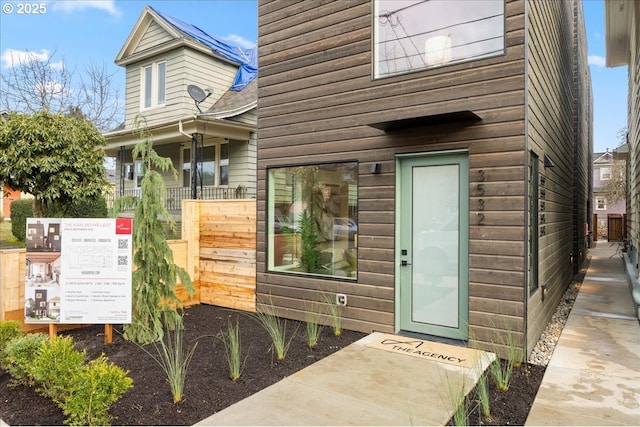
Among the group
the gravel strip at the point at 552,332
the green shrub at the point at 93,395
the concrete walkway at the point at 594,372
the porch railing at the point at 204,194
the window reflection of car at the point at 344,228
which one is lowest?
the gravel strip at the point at 552,332

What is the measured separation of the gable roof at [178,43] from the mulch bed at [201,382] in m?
9.00

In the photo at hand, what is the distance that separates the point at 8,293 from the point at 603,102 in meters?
27.8

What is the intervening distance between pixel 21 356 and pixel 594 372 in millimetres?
4850

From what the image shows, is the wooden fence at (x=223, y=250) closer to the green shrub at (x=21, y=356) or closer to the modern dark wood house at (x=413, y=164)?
the modern dark wood house at (x=413, y=164)

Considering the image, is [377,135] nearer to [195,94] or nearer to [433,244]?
[433,244]

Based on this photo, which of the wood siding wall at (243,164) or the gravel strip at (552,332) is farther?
the wood siding wall at (243,164)

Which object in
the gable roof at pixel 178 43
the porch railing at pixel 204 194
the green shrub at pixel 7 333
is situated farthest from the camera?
the gable roof at pixel 178 43

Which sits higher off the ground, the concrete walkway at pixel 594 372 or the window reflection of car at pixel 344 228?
the window reflection of car at pixel 344 228

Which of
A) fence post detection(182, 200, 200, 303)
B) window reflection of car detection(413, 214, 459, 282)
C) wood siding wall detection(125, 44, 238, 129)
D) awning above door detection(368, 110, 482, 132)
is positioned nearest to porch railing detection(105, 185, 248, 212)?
wood siding wall detection(125, 44, 238, 129)

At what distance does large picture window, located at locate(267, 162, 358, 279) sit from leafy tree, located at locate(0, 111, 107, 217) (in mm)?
3582

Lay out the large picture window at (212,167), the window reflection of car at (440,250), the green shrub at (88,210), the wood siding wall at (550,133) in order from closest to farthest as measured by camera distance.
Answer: the wood siding wall at (550,133) < the window reflection of car at (440,250) < the green shrub at (88,210) < the large picture window at (212,167)

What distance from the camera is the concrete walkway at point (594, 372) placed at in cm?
293

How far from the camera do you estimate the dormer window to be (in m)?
12.1

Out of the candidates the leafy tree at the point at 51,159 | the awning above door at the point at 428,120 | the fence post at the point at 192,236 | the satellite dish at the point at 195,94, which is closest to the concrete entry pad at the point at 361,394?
the awning above door at the point at 428,120
